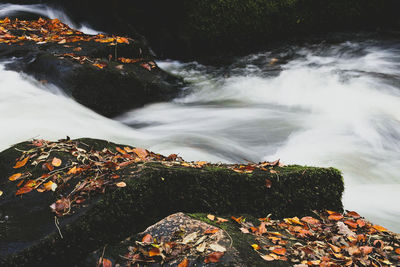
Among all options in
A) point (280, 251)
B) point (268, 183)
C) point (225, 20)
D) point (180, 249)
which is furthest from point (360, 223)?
point (225, 20)

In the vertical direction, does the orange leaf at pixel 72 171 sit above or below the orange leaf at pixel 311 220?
above

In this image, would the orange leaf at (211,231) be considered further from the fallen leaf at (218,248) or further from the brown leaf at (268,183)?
the brown leaf at (268,183)

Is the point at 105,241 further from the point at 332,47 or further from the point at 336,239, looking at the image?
the point at 332,47

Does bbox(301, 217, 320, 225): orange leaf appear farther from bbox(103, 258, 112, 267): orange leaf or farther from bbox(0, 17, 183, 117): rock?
bbox(0, 17, 183, 117): rock

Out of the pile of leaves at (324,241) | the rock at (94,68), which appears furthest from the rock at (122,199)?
the rock at (94,68)

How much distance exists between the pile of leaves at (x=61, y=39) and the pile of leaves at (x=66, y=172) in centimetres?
383

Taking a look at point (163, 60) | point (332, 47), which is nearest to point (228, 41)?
point (163, 60)

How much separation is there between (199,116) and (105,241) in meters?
4.75

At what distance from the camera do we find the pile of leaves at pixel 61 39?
665 centimetres

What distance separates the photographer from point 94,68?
6.25 m

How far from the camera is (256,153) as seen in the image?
5762 mm

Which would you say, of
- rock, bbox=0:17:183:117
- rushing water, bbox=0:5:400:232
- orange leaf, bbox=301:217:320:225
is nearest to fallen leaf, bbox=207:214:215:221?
orange leaf, bbox=301:217:320:225

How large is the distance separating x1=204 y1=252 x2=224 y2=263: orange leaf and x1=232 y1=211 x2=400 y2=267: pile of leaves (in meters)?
0.32

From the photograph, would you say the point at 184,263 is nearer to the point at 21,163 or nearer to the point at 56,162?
the point at 56,162
